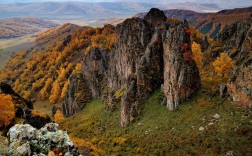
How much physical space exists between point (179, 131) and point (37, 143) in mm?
38249

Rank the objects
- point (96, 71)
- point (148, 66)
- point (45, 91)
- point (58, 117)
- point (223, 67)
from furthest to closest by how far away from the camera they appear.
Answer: point (45, 91) < point (58, 117) < point (96, 71) < point (223, 67) < point (148, 66)

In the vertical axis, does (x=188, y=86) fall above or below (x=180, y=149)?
above

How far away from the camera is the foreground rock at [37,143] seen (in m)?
31.1

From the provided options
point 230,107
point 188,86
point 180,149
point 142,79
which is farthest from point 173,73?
point 180,149

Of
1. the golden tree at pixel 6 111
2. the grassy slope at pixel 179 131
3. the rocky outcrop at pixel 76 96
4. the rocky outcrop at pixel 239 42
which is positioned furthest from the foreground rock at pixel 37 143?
the rocky outcrop at pixel 76 96

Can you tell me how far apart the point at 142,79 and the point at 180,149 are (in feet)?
95.3

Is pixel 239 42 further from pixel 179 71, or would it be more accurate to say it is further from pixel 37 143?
pixel 37 143

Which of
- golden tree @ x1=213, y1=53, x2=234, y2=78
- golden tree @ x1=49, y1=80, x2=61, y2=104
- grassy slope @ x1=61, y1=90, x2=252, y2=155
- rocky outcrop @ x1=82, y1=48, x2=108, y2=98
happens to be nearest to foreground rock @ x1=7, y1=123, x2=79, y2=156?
grassy slope @ x1=61, y1=90, x2=252, y2=155

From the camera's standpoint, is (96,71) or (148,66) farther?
(96,71)

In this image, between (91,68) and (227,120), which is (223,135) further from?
(91,68)

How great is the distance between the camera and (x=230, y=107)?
203 feet

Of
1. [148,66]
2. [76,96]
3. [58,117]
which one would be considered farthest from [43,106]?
[148,66]

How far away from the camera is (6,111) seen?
56656mm

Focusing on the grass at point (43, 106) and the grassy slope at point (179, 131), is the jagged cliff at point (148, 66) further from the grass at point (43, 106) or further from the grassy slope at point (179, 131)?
the grass at point (43, 106)
